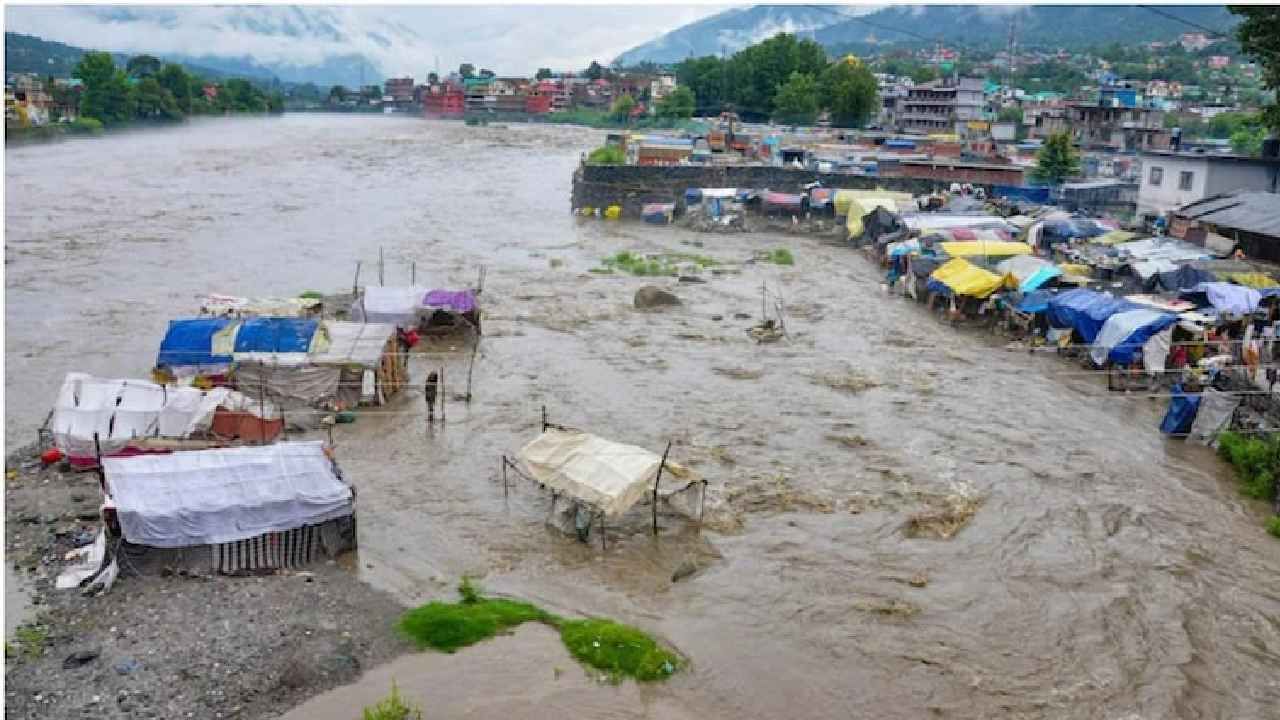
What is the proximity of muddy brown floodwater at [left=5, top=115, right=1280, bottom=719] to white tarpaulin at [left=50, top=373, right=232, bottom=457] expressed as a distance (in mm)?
2335

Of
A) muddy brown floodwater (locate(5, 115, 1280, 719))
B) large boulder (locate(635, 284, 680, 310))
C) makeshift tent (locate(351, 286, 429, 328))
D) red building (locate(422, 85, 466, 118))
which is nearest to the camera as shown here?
muddy brown floodwater (locate(5, 115, 1280, 719))

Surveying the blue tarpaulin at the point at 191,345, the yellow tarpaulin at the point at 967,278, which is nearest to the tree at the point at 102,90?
the blue tarpaulin at the point at 191,345

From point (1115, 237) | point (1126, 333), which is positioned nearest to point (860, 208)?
point (1115, 237)

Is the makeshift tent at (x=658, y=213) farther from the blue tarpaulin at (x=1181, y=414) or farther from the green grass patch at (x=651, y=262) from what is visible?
the blue tarpaulin at (x=1181, y=414)

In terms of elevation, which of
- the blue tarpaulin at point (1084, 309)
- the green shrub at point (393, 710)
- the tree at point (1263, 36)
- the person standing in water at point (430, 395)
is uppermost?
the tree at point (1263, 36)

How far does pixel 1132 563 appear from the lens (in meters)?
12.3

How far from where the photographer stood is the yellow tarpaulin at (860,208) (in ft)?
118

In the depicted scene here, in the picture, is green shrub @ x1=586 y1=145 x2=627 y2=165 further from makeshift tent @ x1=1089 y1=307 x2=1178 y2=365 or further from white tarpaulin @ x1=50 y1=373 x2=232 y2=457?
white tarpaulin @ x1=50 y1=373 x2=232 y2=457

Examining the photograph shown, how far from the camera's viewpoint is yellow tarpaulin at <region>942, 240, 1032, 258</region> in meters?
25.8

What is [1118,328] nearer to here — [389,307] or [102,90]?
[389,307]


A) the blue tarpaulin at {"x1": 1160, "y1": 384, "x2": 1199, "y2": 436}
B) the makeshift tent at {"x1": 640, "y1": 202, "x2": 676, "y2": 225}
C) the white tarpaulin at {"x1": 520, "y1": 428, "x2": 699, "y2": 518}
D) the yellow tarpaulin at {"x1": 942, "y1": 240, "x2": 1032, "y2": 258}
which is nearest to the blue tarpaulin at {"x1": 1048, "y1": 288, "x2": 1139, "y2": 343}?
the blue tarpaulin at {"x1": 1160, "y1": 384, "x2": 1199, "y2": 436}

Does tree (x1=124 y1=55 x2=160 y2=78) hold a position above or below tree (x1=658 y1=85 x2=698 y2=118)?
above

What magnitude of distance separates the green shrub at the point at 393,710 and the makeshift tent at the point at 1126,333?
14610mm

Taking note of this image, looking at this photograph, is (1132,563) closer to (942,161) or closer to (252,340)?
(252,340)
